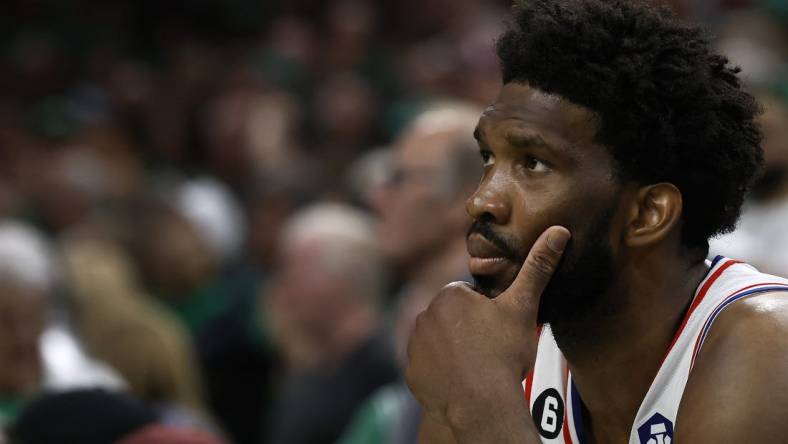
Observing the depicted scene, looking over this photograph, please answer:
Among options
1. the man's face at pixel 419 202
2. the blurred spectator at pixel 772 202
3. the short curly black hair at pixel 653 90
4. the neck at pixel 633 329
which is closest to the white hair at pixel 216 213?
the man's face at pixel 419 202

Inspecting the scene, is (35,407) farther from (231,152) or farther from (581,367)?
(231,152)

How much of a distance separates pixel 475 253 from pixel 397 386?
9.15 feet

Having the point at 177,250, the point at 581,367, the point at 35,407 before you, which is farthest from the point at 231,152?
the point at 581,367

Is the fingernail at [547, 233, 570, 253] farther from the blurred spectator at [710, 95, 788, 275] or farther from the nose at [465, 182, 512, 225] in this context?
the blurred spectator at [710, 95, 788, 275]

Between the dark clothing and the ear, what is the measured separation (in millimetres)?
2945

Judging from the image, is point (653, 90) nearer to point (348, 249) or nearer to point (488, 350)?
point (488, 350)

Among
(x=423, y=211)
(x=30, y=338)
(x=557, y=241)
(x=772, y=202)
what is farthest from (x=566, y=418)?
(x=30, y=338)

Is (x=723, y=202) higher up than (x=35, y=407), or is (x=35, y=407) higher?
(x=35, y=407)

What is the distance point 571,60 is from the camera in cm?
238

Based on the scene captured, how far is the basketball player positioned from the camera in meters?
2.35

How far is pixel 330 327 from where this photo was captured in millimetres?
5625

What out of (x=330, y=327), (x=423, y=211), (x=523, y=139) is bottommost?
(x=523, y=139)

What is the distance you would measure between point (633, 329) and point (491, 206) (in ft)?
1.21

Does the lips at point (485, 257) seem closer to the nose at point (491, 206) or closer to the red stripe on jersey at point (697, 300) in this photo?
the nose at point (491, 206)
